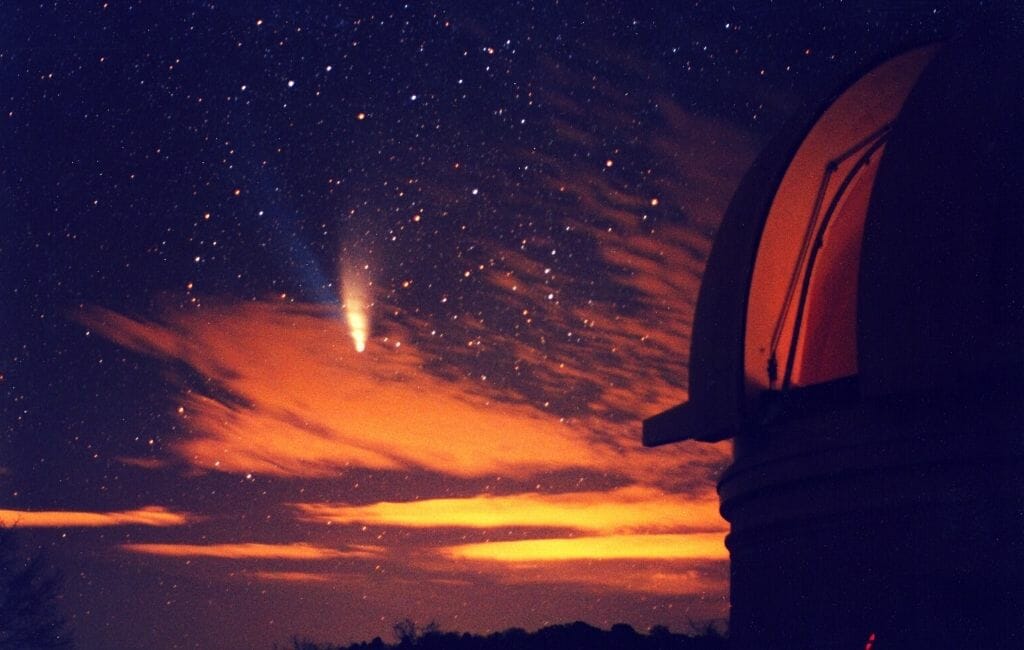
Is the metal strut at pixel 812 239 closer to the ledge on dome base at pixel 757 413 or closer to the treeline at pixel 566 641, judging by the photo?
the ledge on dome base at pixel 757 413

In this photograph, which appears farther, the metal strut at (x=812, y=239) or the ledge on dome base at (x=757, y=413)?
the metal strut at (x=812, y=239)

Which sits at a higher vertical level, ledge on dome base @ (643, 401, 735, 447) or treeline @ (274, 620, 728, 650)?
ledge on dome base @ (643, 401, 735, 447)

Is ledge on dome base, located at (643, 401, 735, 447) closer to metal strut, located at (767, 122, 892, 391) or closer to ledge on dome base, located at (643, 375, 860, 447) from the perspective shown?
ledge on dome base, located at (643, 375, 860, 447)

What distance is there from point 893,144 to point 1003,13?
2055 millimetres

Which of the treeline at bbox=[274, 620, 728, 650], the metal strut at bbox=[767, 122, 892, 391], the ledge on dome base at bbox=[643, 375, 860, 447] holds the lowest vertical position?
the treeline at bbox=[274, 620, 728, 650]

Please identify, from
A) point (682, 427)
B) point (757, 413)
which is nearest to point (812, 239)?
point (757, 413)

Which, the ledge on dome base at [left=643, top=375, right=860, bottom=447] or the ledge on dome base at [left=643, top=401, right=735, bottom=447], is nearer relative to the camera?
the ledge on dome base at [left=643, top=375, right=860, bottom=447]

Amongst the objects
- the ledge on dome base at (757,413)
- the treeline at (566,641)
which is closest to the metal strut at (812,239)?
the ledge on dome base at (757,413)

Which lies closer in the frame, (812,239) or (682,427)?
(812,239)

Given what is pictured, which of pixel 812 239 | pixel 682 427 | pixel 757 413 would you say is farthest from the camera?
pixel 682 427

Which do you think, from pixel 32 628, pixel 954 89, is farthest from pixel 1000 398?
pixel 32 628

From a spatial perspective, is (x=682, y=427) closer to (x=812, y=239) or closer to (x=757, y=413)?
(x=757, y=413)

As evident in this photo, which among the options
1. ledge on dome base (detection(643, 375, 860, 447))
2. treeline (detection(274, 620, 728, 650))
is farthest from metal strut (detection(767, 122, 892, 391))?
treeline (detection(274, 620, 728, 650))

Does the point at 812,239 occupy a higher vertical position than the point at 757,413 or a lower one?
higher
